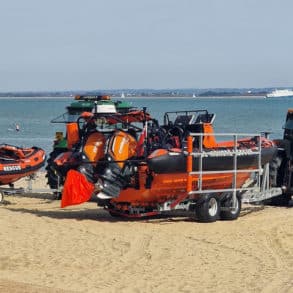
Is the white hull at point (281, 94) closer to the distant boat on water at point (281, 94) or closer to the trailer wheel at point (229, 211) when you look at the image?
the distant boat on water at point (281, 94)

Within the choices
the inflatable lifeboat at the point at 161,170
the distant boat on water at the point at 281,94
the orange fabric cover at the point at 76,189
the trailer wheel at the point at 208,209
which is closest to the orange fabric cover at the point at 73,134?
the inflatable lifeboat at the point at 161,170

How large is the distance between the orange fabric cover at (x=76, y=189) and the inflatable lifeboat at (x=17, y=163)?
11.1ft

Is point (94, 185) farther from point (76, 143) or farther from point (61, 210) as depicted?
point (61, 210)

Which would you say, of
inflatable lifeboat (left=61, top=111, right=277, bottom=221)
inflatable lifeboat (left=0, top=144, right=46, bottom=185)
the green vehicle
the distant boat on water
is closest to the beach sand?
inflatable lifeboat (left=61, top=111, right=277, bottom=221)

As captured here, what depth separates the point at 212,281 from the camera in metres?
7.96

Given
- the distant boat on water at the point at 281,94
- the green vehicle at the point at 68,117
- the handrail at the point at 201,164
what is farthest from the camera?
the distant boat on water at the point at 281,94

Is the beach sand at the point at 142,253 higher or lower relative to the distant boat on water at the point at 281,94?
higher

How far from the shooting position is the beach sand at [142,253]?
306 inches

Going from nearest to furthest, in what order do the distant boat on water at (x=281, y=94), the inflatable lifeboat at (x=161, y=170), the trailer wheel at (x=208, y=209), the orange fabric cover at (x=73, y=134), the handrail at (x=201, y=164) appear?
the handrail at (x=201, y=164) < the inflatable lifeboat at (x=161, y=170) < the trailer wheel at (x=208, y=209) < the orange fabric cover at (x=73, y=134) < the distant boat on water at (x=281, y=94)

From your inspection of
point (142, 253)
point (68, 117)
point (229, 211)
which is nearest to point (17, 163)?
point (68, 117)

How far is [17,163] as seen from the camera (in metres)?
14.6

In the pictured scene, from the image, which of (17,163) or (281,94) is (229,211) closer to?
(17,163)

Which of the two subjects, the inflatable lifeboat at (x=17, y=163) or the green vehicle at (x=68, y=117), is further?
the green vehicle at (x=68, y=117)

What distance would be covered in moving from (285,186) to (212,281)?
6.07 m
